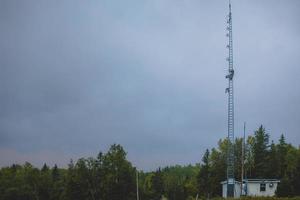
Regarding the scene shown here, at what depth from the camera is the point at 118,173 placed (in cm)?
9688

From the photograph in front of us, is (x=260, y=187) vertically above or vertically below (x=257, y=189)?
above

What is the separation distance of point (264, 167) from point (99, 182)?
33446 mm

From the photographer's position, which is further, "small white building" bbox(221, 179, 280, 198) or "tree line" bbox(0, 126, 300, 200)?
"tree line" bbox(0, 126, 300, 200)

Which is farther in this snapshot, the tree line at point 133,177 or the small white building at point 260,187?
the tree line at point 133,177

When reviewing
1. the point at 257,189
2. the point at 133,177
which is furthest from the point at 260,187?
the point at 133,177

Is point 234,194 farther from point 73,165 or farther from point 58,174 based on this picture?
point 58,174

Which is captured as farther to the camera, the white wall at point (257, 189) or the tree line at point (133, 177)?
the tree line at point (133, 177)

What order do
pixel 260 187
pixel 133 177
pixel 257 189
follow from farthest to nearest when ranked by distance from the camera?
pixel 133 177 < pixel 260 187 < pixel 257 189

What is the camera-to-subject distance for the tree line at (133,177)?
9662 cm

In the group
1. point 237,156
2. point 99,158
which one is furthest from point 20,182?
point 237,156

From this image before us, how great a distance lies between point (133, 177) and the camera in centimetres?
9981

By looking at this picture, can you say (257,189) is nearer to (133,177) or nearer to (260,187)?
(260,187)

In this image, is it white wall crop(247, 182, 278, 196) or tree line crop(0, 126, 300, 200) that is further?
tree line crop(0, 126, 300, 200)

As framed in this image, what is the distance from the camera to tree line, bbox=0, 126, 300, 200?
317ft
